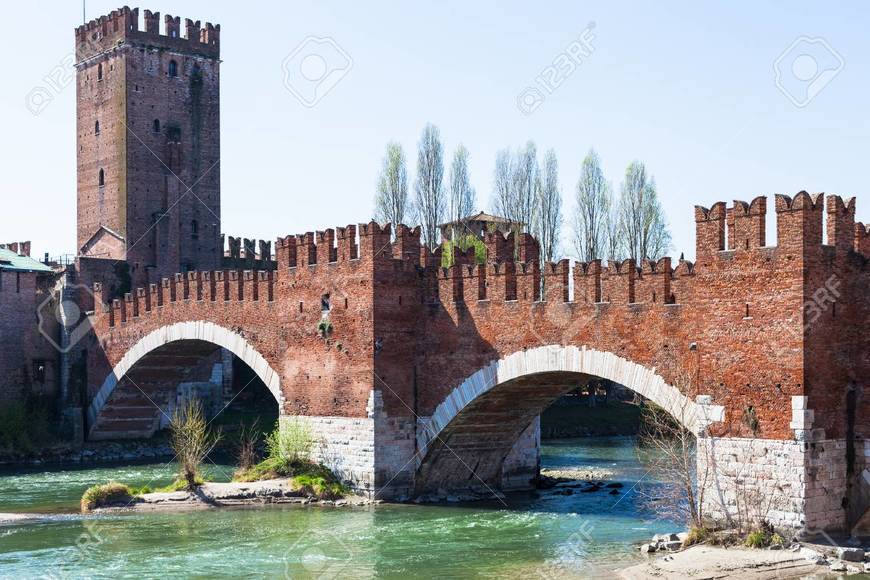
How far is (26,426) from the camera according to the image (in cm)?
3834

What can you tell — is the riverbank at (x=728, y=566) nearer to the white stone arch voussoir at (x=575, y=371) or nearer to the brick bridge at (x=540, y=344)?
the brick bridge at (x=540, y=344)

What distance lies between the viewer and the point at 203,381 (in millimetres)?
42812

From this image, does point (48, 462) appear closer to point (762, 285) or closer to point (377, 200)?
point (377, 200)

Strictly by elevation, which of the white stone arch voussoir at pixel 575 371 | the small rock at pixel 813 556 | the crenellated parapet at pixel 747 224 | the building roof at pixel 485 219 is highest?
the building roof at pixel 485 219

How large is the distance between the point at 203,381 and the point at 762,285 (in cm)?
2770

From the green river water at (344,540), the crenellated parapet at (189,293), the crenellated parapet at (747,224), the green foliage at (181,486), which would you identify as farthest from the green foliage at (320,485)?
the crenellated parapet at (747,224)

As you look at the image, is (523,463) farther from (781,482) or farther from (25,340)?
(25,340)

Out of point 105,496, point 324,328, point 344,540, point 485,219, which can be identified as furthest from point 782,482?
point 485,219

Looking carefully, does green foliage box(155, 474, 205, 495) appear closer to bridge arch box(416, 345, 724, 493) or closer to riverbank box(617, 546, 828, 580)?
bridge arch box(416, 345, 724, 493)

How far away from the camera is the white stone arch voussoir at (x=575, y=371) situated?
1980 cm

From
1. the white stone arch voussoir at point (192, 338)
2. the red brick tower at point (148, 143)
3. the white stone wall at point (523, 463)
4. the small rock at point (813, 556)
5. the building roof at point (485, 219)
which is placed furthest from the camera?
the red brick tower at point (148, 143)

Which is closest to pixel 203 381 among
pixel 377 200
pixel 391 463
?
pixel 377 200

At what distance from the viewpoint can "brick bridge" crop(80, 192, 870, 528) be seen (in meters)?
18.4

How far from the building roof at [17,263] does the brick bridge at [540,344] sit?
5432mm
